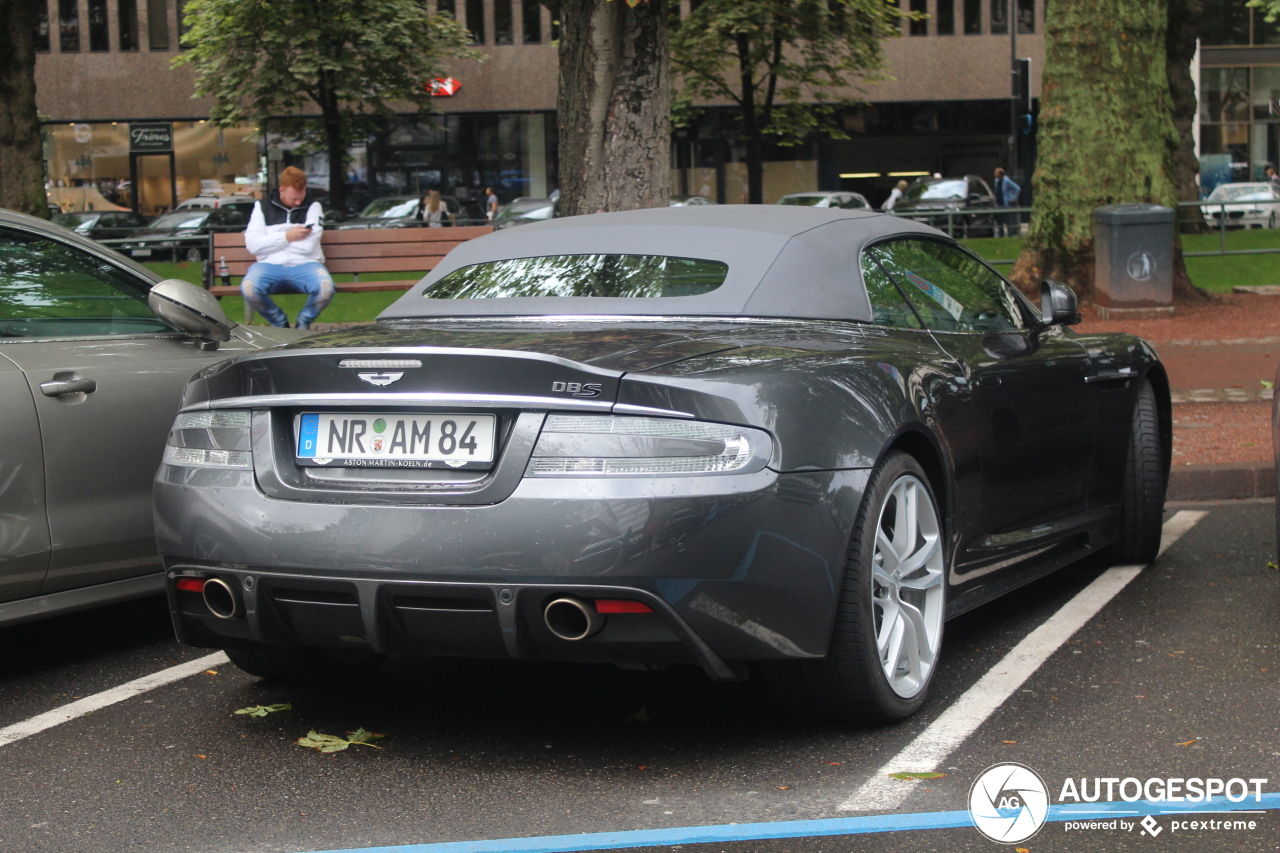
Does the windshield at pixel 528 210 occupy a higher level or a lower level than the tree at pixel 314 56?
lower

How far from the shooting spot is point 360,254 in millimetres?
14000

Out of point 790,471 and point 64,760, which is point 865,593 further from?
point 64,760

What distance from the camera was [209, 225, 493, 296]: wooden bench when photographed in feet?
45.4

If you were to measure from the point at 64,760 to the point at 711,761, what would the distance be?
1644 mm

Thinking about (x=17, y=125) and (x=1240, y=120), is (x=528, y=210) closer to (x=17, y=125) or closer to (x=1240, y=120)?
(x=17, y=125)

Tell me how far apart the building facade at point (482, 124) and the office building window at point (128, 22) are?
0.20ft

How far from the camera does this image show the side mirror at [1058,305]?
18.2 feet

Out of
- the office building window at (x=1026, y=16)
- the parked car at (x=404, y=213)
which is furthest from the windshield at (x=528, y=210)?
the office building window at (x=1026, y=16)

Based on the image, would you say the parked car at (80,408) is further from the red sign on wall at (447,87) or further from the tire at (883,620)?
the red sign on wall at (447,87)

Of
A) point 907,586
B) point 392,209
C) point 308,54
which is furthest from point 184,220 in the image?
point 907,586

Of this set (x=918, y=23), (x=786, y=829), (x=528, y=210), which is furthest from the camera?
(x=918, y=23)

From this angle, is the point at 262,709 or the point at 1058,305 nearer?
the point at 262,709

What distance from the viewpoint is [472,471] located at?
352cm

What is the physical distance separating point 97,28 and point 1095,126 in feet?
125
